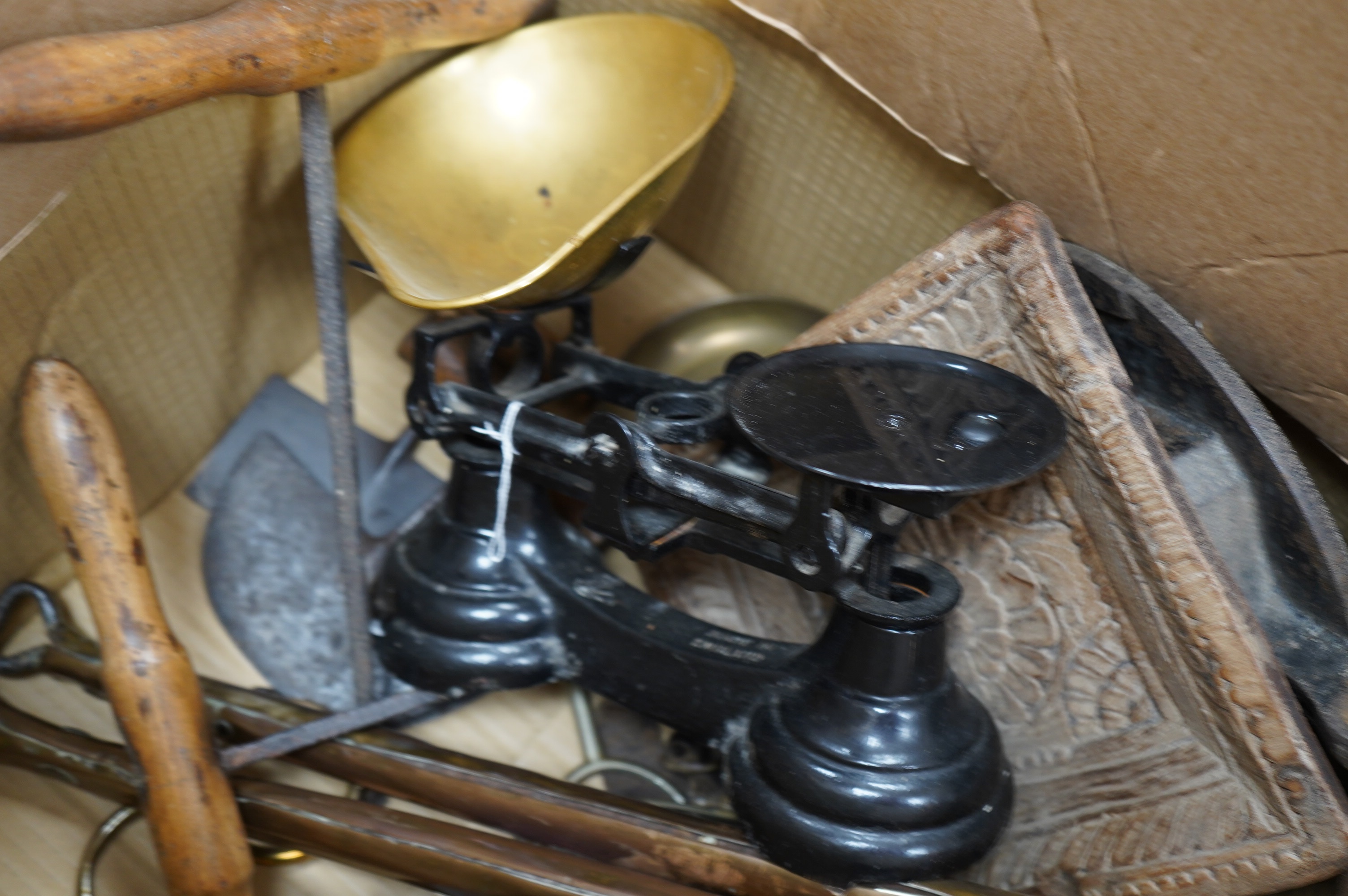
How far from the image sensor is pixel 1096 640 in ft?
2.77

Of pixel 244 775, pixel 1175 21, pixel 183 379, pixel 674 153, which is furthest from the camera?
pixel 183 379

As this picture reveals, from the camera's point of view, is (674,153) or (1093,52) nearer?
(1093,52)

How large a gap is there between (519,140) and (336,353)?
0.30m

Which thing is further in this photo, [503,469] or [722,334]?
[722,334]

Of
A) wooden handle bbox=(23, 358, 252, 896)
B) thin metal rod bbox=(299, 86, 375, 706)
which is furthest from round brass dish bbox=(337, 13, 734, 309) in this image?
wooden handle bbox=(23, 358, 252, 896)

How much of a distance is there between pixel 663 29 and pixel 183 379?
1.93 ft

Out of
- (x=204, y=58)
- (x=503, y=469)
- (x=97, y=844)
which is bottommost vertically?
(x=97, y=844)

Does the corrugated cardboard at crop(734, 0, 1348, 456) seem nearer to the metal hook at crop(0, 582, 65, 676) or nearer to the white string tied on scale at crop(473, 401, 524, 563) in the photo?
the white string tied on scale at crop(473, 401, 524, 563)

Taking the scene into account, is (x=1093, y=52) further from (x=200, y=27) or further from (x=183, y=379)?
(x=183, y=379)

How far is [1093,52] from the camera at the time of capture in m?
0.82

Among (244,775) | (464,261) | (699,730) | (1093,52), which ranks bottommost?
(244,775)

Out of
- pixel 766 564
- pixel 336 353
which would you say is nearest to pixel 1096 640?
pixel 766 564

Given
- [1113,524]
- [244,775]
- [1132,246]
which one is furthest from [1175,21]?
[244,775]

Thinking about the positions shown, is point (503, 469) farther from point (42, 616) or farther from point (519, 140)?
point (42, 616)
